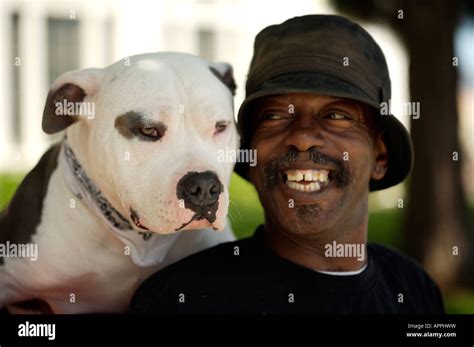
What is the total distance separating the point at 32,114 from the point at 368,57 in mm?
3214

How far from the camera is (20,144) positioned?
475cm

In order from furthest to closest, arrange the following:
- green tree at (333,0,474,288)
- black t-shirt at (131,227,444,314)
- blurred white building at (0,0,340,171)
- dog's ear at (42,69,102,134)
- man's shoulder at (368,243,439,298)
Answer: green tree at (333,0,474,288) < blurred white building at (0,0,340,171) < man's shoulder at (368,243,439,298) < dog's ear at (42,69,102,134) < black t-shirt at (131,227,444,314)

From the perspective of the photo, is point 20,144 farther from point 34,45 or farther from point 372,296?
point 372,296

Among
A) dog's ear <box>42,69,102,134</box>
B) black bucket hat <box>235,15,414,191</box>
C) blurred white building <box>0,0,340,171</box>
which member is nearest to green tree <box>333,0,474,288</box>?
blurred white building <box>0,0,340,171</box>

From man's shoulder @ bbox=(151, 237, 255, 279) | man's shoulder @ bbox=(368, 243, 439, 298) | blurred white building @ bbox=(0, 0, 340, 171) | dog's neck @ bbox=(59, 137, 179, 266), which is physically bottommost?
man's shoulder @ bbox=(368, 243, 439, 298)

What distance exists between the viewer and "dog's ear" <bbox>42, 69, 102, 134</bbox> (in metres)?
2.39

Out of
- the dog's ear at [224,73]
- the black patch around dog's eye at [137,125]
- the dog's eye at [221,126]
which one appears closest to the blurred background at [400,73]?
the dog's ear at [224,73]

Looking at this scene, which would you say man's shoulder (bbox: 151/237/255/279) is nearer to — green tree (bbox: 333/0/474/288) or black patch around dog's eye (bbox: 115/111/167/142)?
black patch around dog's eye (bbox: 115/111/167/142)

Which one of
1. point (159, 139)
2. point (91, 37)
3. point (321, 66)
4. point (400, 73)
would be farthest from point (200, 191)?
point (400, 73)

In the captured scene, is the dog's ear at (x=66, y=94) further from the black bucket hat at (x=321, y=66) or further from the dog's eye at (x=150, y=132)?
the black bucket hat at (x=321, y=66)

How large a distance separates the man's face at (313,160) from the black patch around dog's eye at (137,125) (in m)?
0.40

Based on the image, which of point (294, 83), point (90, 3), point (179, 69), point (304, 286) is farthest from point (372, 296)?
point (90, 3)

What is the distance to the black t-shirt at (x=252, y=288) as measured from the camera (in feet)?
7.52

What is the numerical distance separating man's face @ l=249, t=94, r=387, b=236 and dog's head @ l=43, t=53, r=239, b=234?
15 centimetres
